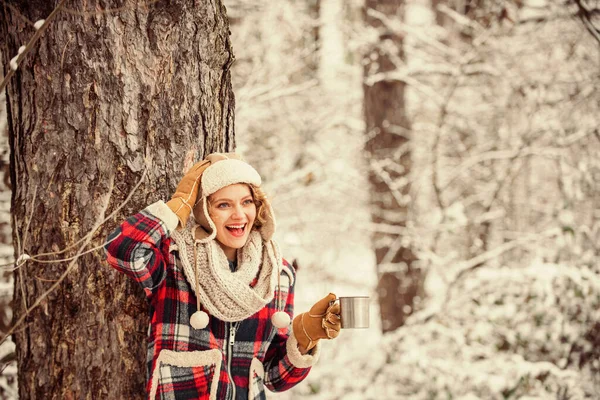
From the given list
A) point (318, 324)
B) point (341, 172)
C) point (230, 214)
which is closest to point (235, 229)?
point (230, 214)

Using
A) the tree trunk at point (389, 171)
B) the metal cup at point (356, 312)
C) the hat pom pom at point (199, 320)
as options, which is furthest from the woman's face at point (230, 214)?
the tree trunk at point (389, 171)

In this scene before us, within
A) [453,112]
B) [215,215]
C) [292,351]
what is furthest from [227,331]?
[453,112]

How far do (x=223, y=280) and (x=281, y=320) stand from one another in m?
0.29

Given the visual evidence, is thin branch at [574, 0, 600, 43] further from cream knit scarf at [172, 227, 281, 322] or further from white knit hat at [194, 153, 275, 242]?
cream knit scarf at [172, 227, 281, 322]

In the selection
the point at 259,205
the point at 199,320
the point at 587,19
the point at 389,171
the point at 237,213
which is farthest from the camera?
the point at 389,171

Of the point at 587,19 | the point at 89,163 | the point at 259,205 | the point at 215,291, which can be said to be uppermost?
the point at 587,19

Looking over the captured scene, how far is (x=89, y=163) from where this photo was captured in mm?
2381

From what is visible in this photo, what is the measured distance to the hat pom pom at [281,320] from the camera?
237cm

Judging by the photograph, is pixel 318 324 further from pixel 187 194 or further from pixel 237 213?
pixel 187 194

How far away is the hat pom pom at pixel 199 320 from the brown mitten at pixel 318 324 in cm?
41

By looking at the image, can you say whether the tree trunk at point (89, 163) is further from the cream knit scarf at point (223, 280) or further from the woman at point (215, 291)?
the cream knit scarf at point (223, 280)

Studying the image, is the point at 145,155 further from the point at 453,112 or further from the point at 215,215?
the point at 453,112

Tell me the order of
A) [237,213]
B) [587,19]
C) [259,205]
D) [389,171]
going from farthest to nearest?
[389,171], [587,19], [259,205], [237,213]

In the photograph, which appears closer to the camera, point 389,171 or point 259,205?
point 259,205
